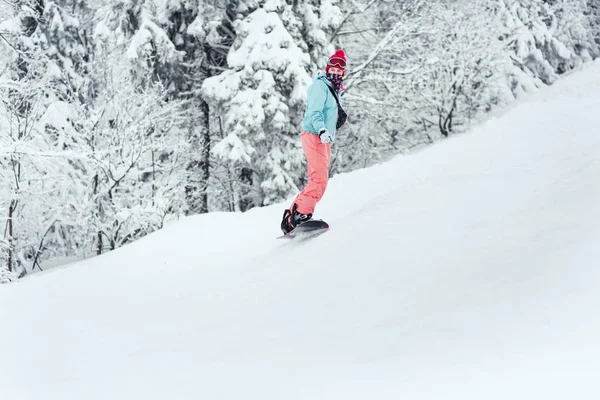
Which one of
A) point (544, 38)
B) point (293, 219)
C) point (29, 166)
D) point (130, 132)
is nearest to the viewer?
point (293, 219)

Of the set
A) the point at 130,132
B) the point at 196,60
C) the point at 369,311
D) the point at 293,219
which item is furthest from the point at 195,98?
the point at 369,311

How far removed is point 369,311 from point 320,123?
9.43 feet

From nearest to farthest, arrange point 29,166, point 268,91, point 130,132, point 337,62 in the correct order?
point 337,62 → point 29,166 → point 130,132 → point 268,91

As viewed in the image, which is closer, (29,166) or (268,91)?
(29,166)

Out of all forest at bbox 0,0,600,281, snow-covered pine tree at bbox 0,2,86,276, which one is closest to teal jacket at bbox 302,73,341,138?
snow-covered pine tree at bbox 0,2,86,276

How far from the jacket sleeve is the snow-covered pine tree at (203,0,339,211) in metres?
7.61

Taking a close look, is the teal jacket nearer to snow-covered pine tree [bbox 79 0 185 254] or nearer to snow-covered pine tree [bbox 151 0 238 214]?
snow-covered pine tree [bbox 79 0 185 254]

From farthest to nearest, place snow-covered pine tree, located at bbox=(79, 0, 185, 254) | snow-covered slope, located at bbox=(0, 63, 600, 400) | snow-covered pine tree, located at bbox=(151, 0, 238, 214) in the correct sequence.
Answer: snow-covered pine tree, located at bbox=(151, 0, 238, 214) < snow-covered pine tree, located at bbox=(79, 0, 185, 254) < snow-covered slope, located at bbox=(0, 63, 600, 400)

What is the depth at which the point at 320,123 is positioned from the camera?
5.57 metres

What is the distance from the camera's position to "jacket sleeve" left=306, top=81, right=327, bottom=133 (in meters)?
5.59

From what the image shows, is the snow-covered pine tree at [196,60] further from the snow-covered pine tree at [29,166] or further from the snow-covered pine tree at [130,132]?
the snow-covered pine tree at [29,166]

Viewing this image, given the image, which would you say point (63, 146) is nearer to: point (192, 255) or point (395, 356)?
point (192, 255)

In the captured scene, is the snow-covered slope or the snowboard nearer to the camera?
the snow-covered slope

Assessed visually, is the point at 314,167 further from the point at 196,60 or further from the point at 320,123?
the point at 196,60
